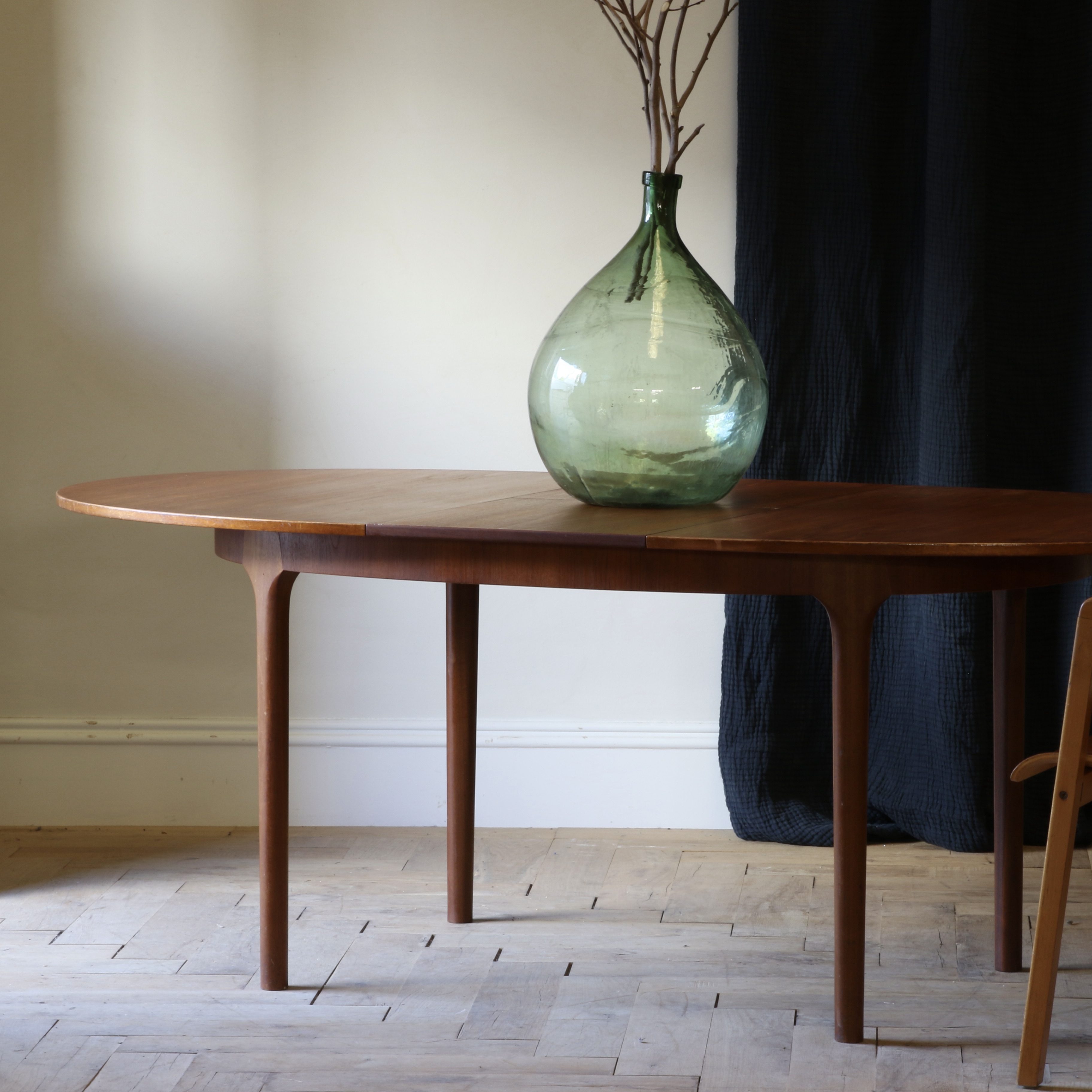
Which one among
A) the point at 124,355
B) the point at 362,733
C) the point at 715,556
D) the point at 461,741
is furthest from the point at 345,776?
the point at 715,556

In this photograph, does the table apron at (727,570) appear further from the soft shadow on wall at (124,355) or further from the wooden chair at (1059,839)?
the soft shadow on wall at (124,355)

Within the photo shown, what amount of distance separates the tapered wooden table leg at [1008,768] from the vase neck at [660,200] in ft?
2.10

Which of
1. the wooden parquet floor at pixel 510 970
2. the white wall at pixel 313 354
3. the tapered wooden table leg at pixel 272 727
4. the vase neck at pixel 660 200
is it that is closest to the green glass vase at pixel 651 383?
the vase neck at pixel 660 200

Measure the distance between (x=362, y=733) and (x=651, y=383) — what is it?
1170 mm

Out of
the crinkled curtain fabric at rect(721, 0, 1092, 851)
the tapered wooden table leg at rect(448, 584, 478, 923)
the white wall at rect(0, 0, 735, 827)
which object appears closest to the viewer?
the tapered wooden table leg at rect(448, 584, 478, 923)

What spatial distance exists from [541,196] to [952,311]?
734 mm

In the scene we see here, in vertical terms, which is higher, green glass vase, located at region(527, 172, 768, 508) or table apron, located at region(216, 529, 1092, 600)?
green glass vase, located at region(527, 172, 768, 508)

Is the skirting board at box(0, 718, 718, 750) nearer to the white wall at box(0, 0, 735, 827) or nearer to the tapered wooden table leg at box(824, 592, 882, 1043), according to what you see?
the white wall at box(0, 0, 735, 827)

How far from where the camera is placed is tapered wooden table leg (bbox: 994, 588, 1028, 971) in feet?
5.69

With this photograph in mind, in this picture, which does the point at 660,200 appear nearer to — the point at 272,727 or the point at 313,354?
the point at 272,727

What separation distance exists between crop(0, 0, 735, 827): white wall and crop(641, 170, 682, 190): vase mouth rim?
763mm

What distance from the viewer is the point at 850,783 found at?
57.9 inches

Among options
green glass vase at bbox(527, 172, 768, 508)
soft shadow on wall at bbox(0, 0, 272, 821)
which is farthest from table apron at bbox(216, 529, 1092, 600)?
soft shadow on wall at bbox(0, 0, 272, 821)

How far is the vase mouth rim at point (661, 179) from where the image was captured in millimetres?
1611
